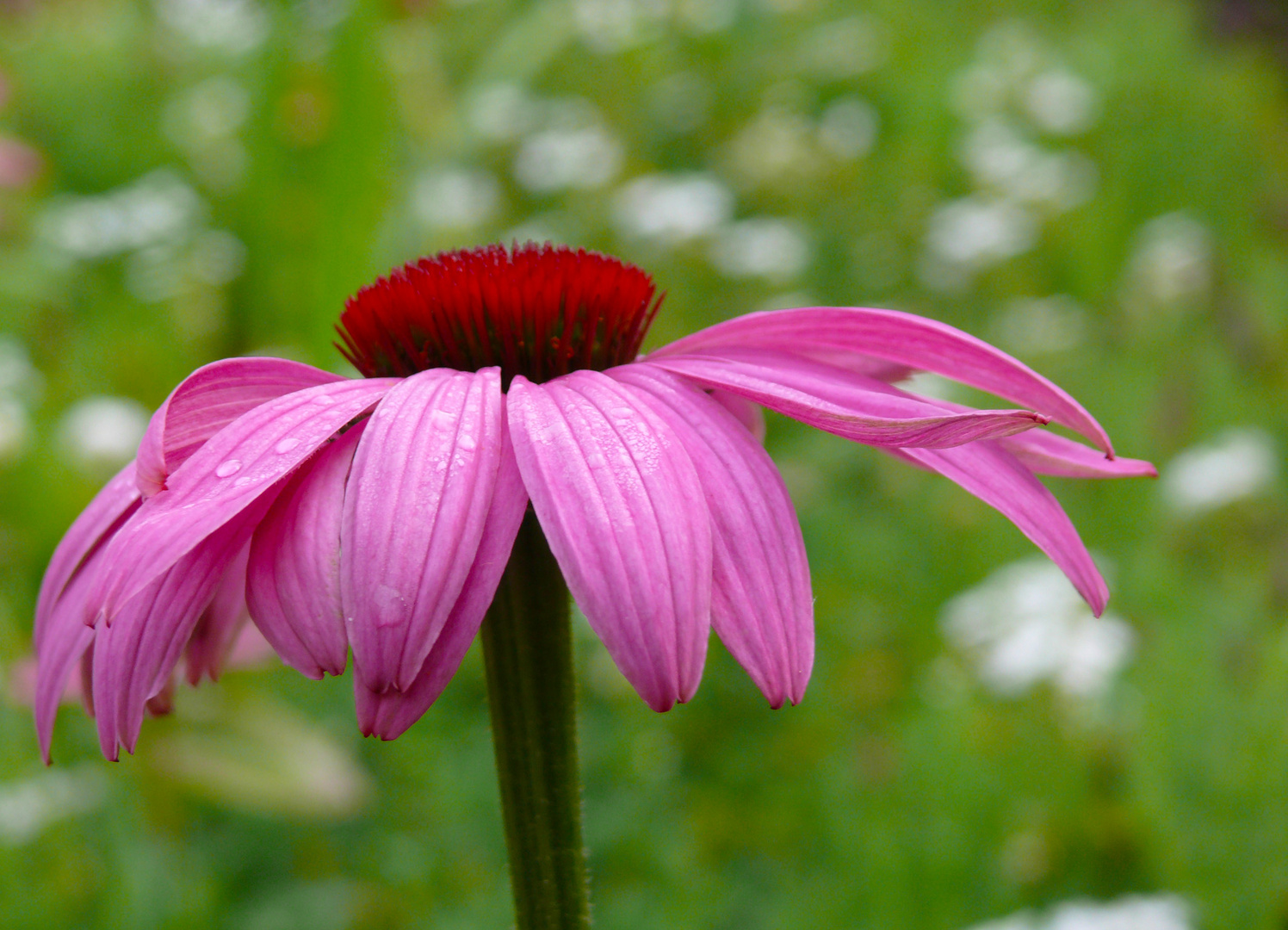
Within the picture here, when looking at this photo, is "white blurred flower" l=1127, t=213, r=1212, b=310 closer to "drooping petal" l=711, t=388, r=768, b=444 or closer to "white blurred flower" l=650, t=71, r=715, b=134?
"white blurred flower" l=650, t=71, r=715, b=134

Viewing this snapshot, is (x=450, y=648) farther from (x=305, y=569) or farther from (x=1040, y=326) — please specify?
(x=1040, y=326)

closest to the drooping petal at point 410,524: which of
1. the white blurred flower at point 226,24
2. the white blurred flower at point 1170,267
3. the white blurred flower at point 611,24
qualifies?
the white blurred flower at point 1170,267

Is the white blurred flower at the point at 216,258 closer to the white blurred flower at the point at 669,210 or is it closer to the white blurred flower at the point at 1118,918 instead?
the white blurred flower at the point at 669,210

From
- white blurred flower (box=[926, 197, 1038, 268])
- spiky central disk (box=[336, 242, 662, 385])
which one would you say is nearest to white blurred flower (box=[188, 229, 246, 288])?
white blurred flower (box=[926, 197, 1038, 268])

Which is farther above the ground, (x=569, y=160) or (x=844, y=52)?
(x=844, y=52)

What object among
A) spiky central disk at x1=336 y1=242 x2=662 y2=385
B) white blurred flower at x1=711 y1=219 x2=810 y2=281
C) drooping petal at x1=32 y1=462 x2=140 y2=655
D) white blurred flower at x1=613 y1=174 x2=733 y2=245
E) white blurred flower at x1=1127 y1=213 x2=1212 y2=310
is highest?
white blurred flower at x1=613 y1=174 x2=733 y2=245

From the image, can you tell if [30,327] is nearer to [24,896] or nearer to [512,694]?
[24,896]

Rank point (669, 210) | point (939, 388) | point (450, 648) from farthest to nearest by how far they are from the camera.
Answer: point (669, 210) < point (939, 388) < point (450, 648)

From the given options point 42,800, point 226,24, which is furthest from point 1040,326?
point 226,24
